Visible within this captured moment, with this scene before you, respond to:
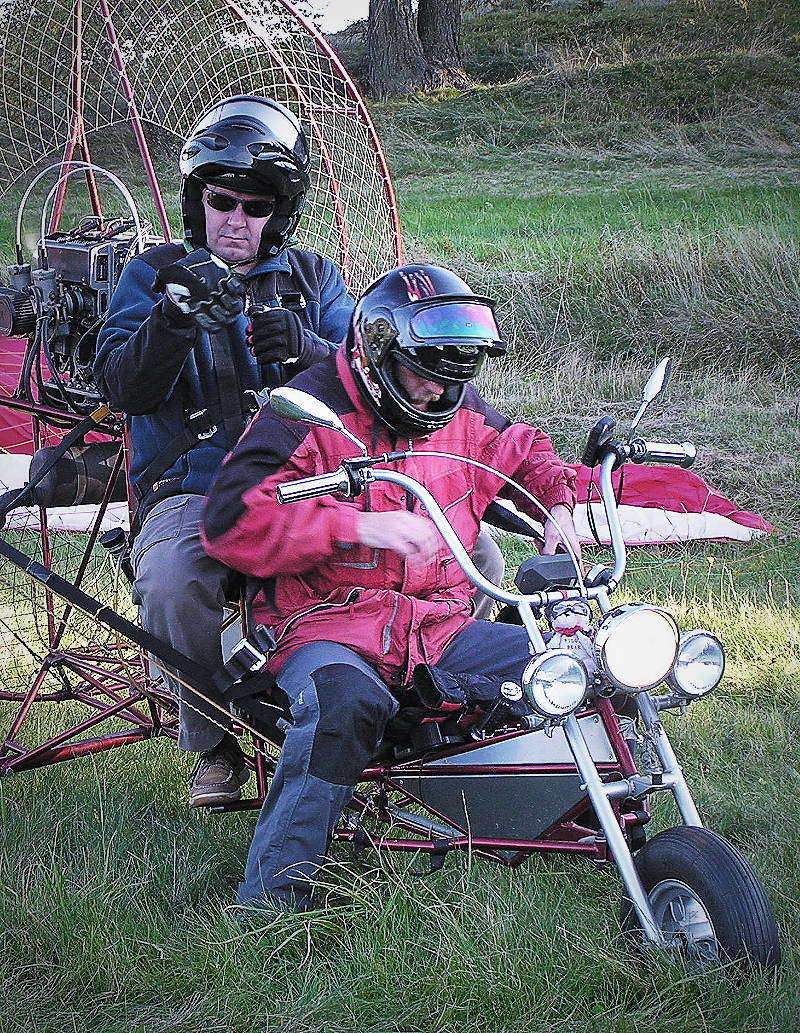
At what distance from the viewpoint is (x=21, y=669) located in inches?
197

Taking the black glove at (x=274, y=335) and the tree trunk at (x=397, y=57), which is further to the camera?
the tree trunk at (x=397, y=57)

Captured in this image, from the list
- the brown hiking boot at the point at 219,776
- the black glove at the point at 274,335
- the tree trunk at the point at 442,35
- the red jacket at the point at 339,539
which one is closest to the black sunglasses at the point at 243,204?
the black glove at the point at 274,335

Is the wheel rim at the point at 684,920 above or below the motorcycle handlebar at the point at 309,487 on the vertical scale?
below

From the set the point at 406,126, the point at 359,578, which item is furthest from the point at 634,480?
the point at 406,126

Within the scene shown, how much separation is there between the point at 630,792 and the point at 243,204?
6.87 feet

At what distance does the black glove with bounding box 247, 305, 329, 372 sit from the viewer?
352cm

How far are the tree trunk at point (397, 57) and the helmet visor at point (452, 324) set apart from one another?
16809mm

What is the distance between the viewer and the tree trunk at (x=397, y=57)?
18.7 m

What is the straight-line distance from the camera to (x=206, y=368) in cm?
363

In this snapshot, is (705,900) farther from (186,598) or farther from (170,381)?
(170,381)

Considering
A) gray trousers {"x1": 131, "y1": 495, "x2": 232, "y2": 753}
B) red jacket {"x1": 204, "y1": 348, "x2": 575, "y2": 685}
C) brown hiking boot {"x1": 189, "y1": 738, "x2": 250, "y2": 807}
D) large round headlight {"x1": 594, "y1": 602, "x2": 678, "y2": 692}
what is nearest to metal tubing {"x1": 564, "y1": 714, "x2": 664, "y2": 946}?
large round headlight {"x1": 594, "y1": 602, "x2": 678, "y2": 692}

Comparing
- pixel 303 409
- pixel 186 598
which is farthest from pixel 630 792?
pixel 186 598

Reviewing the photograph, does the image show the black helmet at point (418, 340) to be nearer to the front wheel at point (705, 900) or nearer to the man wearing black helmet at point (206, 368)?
the man wearing black helmet at point (206, 368)

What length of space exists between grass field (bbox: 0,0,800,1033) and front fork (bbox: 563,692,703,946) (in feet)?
0.46
